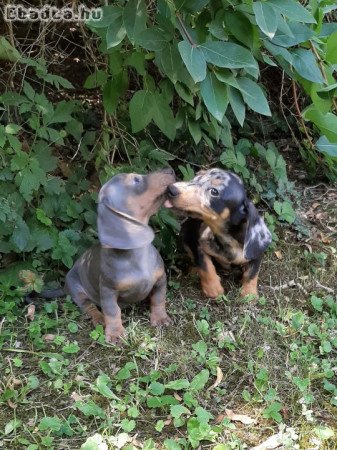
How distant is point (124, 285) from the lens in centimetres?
351

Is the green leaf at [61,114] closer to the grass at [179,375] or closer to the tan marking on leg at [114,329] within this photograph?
the grass at [179,375]

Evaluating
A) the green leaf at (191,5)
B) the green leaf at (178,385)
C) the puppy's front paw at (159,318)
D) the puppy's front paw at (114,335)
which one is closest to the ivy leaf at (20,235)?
the puppy's front paw at (114,335)

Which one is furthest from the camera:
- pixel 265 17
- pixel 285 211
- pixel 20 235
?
pixel 285 211

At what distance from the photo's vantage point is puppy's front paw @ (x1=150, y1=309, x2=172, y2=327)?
374 cm

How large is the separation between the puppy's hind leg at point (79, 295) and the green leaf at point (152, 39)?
149 centimetres

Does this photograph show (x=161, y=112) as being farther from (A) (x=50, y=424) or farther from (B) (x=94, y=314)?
(A) (x=50, y=424)

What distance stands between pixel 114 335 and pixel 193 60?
1.61 metres

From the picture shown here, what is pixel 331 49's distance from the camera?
12.0 feet

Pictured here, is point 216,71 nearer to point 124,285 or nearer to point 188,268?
point 124,285

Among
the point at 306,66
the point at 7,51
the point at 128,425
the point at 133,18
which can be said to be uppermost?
the point at 133,18

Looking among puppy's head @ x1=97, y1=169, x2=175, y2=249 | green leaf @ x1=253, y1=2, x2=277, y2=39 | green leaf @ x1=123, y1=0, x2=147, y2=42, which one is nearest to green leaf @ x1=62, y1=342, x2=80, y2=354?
puppy's head @ x1=97, y1=169, x2=175, y2=249

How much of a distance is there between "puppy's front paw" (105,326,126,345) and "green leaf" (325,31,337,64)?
6.51 feet

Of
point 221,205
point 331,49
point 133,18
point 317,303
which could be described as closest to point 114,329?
point 221,205

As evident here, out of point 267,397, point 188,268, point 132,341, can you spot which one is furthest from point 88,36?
point 267,397
